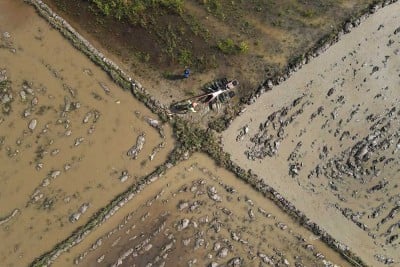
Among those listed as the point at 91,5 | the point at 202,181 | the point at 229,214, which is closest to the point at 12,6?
the point at 91,5

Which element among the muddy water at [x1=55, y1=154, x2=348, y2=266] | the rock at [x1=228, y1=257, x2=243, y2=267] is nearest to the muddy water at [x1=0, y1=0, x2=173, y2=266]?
the muddy water at [x1=55, y1=154, x2=348, y2=266]

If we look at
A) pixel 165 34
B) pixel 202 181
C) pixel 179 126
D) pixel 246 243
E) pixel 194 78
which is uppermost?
pixel 165 34

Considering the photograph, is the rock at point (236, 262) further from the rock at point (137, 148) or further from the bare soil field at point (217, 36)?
the bare soil field at point (217, 36)

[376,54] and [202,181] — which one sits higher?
[376,54]

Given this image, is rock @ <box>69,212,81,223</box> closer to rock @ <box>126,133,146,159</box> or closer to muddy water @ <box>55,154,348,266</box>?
muddy water @ <box>55,154,348,266</box>

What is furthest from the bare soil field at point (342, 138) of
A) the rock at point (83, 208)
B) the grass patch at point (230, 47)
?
the rock at point (83, 208)

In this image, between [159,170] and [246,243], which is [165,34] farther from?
[246,243]
